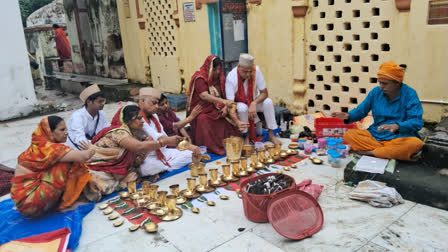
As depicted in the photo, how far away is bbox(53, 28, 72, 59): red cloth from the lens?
14.0 meters

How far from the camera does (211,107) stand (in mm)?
5035

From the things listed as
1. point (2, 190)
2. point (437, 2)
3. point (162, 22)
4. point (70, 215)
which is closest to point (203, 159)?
point (70, 215)

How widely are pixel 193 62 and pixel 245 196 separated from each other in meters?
5.49

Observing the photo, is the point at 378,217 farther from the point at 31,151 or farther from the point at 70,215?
the point at 31,151

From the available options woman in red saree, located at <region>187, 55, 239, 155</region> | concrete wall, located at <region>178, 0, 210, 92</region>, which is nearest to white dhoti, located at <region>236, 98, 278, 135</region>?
woman in red saree, located at <region>187, 55, 239, 155</region>

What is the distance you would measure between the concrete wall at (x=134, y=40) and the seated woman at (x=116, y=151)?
5.96m

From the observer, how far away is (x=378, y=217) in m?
3.07

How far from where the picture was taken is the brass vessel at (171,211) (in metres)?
3.24

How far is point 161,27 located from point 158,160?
541cm

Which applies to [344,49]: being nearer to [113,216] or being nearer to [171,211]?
[171,211]

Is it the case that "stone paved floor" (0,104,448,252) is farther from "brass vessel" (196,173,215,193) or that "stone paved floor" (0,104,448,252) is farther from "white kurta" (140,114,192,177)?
"white kurta" (140,114,192,177)

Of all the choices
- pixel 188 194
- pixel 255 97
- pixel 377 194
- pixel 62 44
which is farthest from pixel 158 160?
pixel 62 44

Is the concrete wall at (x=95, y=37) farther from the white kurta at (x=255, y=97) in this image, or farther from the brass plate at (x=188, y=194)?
the brass plate at (x=188, y=194)

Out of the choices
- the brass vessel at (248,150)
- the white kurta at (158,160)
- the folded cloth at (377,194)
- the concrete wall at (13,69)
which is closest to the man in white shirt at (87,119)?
the white kurta at (158,160)
